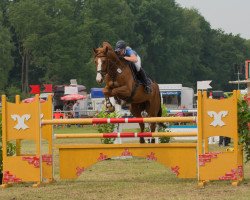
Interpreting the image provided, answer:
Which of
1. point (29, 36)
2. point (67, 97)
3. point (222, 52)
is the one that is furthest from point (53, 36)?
point (222, 52)

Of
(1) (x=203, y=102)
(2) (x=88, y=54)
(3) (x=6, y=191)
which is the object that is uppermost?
(2) (x=88, y=54)

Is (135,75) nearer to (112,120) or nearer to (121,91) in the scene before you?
(121,91)

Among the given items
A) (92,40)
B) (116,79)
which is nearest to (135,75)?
(116,79)

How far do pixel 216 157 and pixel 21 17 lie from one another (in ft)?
162

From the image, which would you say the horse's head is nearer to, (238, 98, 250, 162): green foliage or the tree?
(238, 98, 250, 162): green foliage

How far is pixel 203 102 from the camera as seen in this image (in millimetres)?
8648

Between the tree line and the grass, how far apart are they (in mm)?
44633

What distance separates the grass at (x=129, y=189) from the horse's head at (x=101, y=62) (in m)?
1.41

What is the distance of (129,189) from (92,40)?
178ft

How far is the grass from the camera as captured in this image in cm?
777

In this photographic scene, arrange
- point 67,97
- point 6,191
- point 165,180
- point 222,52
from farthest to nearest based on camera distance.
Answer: point 222,52 < point 67,97 < point 165,180 < point 6,191

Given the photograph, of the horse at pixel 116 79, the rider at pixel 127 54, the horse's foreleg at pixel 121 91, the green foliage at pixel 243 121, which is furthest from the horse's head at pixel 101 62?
the green foliage at pixel 243 121

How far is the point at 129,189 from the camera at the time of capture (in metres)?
8.38

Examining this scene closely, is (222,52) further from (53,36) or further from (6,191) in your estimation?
(6,191)
